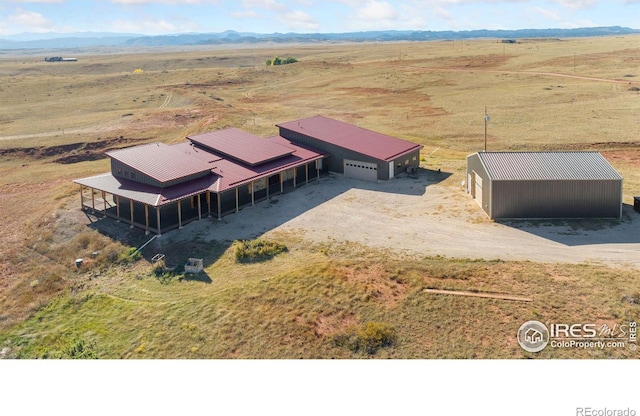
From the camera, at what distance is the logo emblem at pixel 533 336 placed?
20.2m

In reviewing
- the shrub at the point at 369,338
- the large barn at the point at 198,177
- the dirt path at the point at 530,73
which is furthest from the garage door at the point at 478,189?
the dirt path at the point at 530,73

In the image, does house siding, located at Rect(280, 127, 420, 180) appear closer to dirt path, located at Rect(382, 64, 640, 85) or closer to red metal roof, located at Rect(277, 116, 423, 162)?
red metal roof, located at Rect(277, 116, 423, 162)

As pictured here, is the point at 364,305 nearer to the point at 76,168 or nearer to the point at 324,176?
the point at 324,176

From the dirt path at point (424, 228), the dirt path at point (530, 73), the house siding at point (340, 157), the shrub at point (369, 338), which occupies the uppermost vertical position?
the dirt path at point (530, 73)

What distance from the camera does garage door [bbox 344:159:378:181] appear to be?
46.1 meters

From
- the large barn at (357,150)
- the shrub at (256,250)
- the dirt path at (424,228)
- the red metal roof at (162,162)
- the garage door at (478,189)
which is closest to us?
the dirt path at (424,228)

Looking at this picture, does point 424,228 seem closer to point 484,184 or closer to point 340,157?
point 484,184

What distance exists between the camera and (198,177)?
38.2 m

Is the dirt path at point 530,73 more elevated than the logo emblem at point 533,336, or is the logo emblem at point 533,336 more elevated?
the dirt path at point 530,73

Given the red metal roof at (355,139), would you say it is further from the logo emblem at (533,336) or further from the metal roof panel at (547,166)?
the logo emblem at (533,336)

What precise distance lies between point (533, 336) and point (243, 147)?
30515mm

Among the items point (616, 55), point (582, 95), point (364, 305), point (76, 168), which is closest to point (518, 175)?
point (364, 305)

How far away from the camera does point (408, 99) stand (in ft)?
307

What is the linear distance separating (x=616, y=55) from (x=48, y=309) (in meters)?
143
